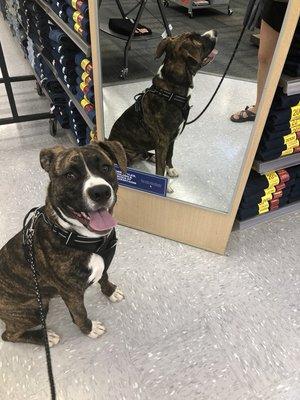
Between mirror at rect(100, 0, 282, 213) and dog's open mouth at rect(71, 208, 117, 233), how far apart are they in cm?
79

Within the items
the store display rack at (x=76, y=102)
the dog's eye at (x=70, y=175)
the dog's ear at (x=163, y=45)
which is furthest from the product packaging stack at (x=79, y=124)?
the dog's eye at (x=70, y=175)

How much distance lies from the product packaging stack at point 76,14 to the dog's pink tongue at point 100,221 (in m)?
1.05

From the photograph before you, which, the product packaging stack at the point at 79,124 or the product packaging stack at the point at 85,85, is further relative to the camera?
the product packaging stack at the point at 79,124

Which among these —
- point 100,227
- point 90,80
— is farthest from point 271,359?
point 90,80

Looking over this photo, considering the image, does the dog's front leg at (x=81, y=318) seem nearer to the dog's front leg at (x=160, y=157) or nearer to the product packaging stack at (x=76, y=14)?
the dog's front leg at (x=160, y=157)

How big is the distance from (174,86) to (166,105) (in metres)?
0.11

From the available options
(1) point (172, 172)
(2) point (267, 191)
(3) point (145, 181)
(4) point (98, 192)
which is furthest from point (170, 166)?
(4) point (98, 192)

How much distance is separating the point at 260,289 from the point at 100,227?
112 centimetres

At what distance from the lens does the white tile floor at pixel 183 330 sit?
4.83 ft

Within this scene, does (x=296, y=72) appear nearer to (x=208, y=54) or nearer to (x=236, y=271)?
(x=208, y=54)

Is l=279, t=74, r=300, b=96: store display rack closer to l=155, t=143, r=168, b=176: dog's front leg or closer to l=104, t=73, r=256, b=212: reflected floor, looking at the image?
l=104, t=73, r=256, b=212: reflected floor

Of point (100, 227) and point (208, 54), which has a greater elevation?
point (208, 54)

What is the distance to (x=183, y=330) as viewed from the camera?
1672 mm

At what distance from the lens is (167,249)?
2070mm
